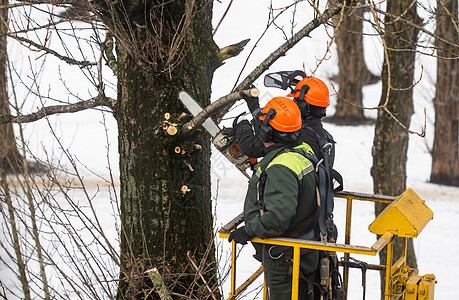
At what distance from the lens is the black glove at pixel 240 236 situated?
363 centimetres

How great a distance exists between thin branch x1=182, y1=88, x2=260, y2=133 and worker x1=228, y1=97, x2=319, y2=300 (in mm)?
148

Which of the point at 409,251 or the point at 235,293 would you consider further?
the point at 409,251

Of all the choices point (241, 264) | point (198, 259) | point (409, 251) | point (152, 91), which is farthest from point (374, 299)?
point (152, 91)

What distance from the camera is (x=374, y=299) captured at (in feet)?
29.6

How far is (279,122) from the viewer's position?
12.0ft

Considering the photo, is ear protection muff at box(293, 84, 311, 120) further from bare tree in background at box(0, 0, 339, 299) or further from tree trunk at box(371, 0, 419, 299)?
tree trunk at box(371, 0, 419, 299)

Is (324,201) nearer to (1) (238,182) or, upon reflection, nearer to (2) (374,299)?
(2) (374,299)

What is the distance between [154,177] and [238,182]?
11.6m

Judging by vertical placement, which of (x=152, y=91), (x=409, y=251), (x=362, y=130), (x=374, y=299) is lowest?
(x=374, y=299)

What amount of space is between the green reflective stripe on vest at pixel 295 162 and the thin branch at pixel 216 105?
480 millimetres

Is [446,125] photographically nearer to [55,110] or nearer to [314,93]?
[314,93]

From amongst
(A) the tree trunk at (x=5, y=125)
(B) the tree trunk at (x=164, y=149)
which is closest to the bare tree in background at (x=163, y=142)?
(B) the tree trunk at (x=164, y=149)

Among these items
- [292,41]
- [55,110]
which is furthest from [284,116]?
[55,110]

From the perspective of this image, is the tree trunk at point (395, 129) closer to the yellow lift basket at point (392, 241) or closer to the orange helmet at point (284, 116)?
the yellow lift basket at point (392, 241)
